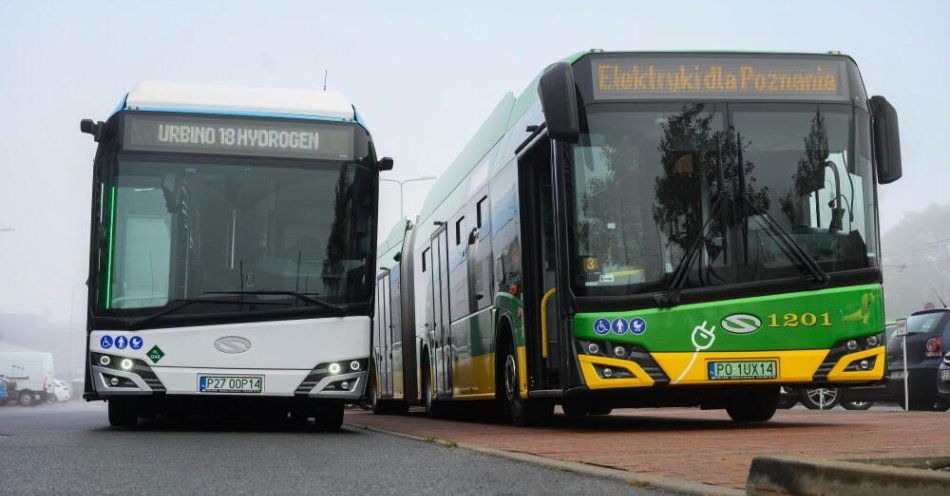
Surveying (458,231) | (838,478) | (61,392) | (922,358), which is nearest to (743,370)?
(458,231)

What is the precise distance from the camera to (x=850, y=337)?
38.0ft

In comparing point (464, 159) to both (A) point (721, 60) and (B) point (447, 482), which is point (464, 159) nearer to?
(A) point (721, 60)

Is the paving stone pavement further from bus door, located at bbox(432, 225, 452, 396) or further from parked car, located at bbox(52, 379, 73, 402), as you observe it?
parked car, located at bbox(52, 379, 73, 402)

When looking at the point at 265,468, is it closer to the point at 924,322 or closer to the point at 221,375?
the point at 221,375

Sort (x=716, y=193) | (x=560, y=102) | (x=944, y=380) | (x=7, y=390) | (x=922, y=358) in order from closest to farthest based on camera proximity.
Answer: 1. (x=560, y=102)
2. (x=716, y=193)
3. (x=944, y=380)
4. (x=922, y=358)
5. (x=7, y=390)

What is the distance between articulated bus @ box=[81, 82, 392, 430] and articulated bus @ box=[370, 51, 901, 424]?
6.50 ft

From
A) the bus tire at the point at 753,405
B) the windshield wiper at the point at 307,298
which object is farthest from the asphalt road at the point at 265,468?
the bus tire at the point at 753,405

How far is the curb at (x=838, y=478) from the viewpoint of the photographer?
4.75 metres

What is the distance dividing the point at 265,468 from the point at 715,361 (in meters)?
4.63

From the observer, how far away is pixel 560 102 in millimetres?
11156

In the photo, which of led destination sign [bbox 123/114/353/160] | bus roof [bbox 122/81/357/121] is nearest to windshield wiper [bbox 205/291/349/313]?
led destination sign [bbox 123/114/353/160]

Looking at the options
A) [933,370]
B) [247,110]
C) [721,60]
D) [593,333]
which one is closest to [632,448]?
[593,333]

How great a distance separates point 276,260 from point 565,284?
302 cm

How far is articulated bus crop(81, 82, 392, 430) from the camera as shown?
12.6 m
